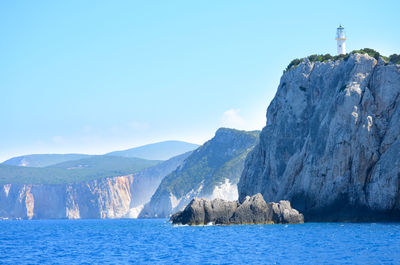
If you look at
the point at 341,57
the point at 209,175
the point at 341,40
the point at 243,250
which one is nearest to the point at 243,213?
the point at 341,57

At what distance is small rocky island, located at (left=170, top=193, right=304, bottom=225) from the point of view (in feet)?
232

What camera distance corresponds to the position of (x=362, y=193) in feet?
217

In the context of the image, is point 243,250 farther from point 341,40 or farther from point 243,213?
point 341,40

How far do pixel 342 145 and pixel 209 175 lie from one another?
348 feet

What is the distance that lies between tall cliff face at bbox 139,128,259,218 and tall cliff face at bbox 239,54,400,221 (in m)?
74.6

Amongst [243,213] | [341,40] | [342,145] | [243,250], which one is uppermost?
[341,40]

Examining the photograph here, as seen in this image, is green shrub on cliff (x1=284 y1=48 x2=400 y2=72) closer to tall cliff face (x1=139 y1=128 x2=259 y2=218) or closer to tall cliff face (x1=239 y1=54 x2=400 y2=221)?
tall cliff face (x1=239 y1=54 x2=400 y2=221)

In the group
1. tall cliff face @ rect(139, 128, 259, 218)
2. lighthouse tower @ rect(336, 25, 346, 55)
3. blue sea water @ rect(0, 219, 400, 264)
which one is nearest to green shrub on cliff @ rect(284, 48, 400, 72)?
lighthouse tower @ rect(336, 25, 346, 55)

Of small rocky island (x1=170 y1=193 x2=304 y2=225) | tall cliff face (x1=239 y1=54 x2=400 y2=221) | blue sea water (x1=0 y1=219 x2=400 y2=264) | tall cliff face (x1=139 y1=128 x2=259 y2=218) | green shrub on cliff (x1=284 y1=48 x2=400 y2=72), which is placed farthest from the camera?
tall cliff face (x1=139 y1=128 x2=259 y2=218)

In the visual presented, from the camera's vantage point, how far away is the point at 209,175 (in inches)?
6816

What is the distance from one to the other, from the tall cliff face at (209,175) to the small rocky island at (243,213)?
78647 mm

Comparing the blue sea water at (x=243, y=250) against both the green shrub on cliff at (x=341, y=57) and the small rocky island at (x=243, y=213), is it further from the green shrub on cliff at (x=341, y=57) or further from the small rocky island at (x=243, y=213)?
the green shrub on cliff at (x=341, y=57)

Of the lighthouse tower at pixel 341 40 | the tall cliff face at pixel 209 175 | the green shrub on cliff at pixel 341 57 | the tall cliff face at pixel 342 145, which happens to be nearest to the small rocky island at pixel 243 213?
the tall cliff face at pixel 342 145

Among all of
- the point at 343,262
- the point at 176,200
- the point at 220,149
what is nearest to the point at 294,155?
the point at 343,262
